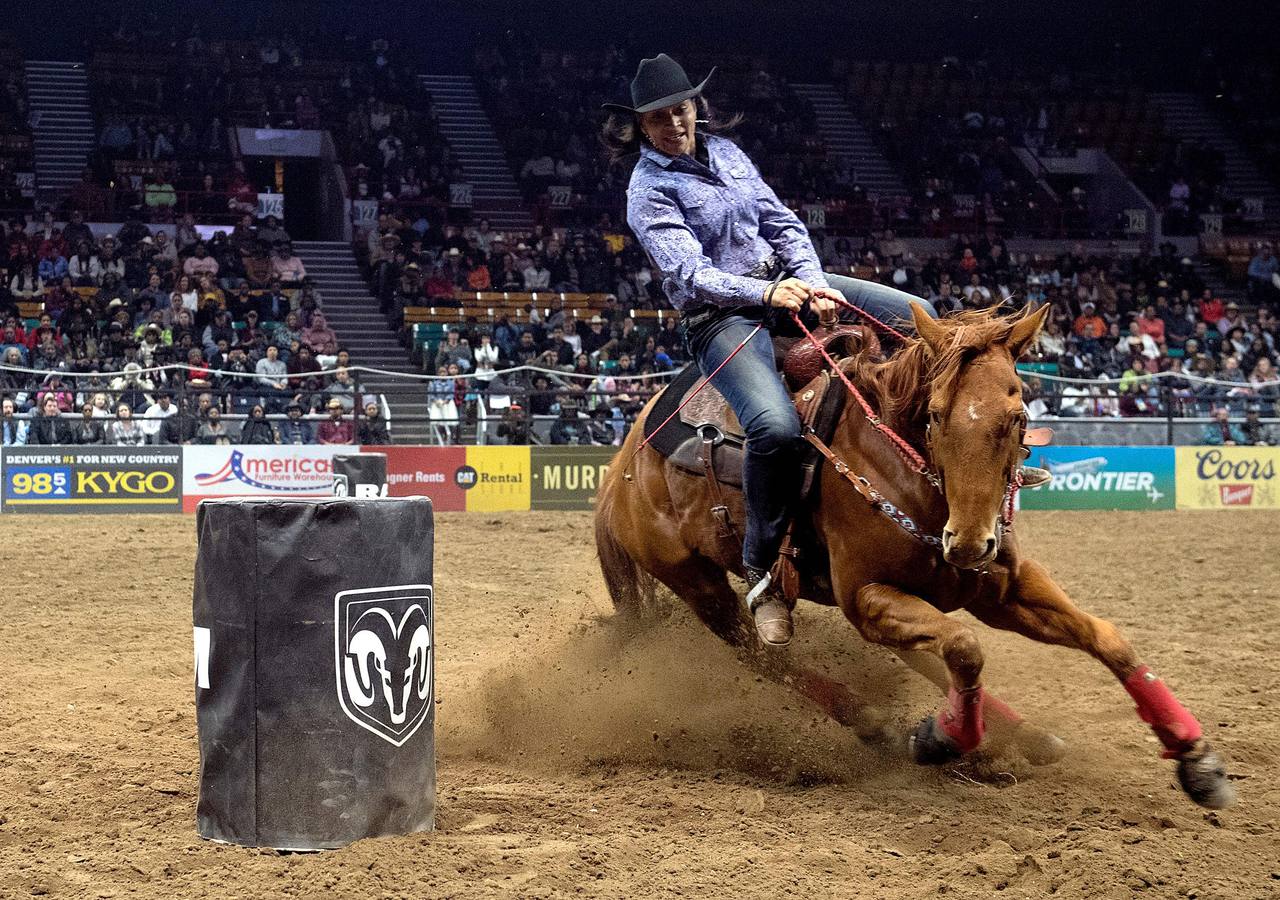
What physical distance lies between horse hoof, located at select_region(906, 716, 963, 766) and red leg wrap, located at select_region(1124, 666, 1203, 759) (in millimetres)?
637

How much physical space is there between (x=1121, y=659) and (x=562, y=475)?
12612mm

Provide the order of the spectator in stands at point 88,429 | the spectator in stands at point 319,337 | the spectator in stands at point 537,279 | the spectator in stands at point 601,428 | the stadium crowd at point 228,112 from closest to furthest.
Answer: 1. the spectator in stands at point 88,429
2. the spectator in stands at point 601,428
3. the spectator in stands at point 319,337
4. the spectator in stands at point 537,279
5. the stadium crowd at point 228,112

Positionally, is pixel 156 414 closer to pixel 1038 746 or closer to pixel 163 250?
pixel 163 250

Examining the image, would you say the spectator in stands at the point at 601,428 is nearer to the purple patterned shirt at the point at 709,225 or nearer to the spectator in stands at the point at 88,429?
the spectator in stands at the point at 88,429

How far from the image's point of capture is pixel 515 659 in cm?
673

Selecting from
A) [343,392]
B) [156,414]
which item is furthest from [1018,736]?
[156,414]

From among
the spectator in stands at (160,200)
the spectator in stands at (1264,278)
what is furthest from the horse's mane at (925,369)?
the spectator in stands at (1264,278)

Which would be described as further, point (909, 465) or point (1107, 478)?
point (1107, 478)

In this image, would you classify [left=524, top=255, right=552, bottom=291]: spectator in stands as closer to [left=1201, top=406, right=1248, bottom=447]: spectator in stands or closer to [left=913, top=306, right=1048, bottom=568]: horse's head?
[left=1201, top=406, right=1248, bottom=447]: spectator in stands

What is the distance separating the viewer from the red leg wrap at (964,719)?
442 cm

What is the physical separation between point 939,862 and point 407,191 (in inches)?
934

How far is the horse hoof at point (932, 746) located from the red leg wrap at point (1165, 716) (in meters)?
0.64

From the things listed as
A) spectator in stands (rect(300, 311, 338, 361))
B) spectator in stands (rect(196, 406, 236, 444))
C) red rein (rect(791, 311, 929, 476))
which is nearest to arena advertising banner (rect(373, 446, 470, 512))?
spectator in stands (rect(196, 406, 236, 444))

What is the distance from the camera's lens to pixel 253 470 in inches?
631
